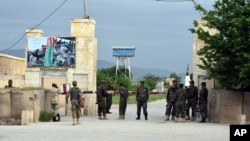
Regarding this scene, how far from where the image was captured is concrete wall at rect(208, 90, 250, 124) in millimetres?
23453

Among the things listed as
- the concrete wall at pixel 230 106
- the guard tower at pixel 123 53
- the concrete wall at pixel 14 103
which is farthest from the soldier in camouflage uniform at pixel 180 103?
the guard tower at pixel 123 53

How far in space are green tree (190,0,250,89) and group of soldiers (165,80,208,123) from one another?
1294 millimetres

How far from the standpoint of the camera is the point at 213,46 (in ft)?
76.4

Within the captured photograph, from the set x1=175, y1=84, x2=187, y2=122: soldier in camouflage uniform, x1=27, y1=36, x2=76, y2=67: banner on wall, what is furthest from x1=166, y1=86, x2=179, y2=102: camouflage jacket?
x1=27, y1=36, x2=76, y2=67: banner on wall

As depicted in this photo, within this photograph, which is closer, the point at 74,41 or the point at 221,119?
the point at 221,119

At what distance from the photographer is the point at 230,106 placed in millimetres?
23656

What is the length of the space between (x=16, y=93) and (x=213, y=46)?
8.04 metres

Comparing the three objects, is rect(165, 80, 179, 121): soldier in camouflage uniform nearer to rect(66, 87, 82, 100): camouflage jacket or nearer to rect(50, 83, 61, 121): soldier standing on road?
rect(66, 87, 82, 100): camouflage jacket

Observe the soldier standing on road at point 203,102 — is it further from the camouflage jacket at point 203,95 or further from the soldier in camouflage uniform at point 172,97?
the soldier in camouflage uniform at point 172,97

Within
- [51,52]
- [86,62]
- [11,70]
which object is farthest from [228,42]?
[11,70]

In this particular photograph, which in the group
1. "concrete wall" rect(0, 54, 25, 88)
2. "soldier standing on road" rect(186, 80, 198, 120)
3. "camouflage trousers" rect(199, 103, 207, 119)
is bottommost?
"camouflage trousers" rect(199, 103, 207, 119)

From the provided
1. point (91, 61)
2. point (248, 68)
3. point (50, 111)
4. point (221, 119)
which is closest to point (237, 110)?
point (221, 119)

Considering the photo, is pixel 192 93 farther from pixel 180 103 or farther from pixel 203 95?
pixel 180 103

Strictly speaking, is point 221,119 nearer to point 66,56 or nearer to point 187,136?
point 187,136
